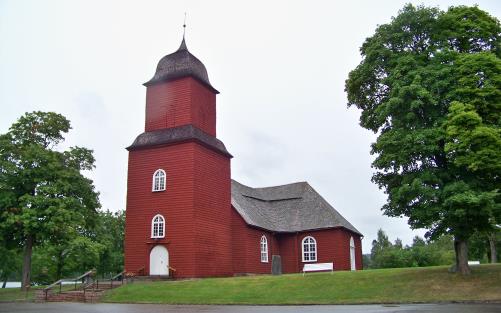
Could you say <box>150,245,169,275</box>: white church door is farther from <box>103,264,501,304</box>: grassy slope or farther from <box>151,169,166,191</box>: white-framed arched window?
<box>151,169,166,191</box>: white-framed arched window

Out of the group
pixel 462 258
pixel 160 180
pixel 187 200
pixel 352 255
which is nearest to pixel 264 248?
pixel 352 255

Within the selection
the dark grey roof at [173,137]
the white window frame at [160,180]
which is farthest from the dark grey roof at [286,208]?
the white window frame at [160,180]

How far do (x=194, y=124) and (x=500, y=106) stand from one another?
64.8ft

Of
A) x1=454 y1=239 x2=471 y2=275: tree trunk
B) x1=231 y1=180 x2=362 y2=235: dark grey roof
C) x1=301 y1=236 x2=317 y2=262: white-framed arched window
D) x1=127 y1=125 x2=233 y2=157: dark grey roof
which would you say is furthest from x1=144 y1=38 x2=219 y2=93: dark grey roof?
x1=454 y1=239 x2=471 y2=275: tree trunk

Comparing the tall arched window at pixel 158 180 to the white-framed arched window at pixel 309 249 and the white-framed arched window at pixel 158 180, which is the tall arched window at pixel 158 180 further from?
the white-framed arched window at pixel 309 249

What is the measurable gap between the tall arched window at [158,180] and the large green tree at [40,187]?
583cm

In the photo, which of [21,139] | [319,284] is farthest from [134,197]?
[319,284]

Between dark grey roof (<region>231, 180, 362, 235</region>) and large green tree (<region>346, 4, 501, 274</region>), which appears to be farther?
dark grey roof (<region>231, 180, 362, 235</region>)

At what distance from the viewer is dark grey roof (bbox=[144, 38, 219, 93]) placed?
116ft

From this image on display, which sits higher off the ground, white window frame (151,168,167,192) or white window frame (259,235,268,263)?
white window frame (151,168,167,192)

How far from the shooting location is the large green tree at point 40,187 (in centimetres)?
3275

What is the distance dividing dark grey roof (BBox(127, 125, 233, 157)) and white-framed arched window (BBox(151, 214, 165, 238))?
203 inches

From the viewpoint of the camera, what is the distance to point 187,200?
106 ft

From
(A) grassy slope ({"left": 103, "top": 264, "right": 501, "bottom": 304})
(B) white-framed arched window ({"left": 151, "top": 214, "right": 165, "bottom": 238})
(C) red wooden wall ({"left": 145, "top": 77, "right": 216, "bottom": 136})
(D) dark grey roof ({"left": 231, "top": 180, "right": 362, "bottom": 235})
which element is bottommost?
(A) grassy slope ({"left": 103, "top": 264, "right": 501, "bottom": 304})
